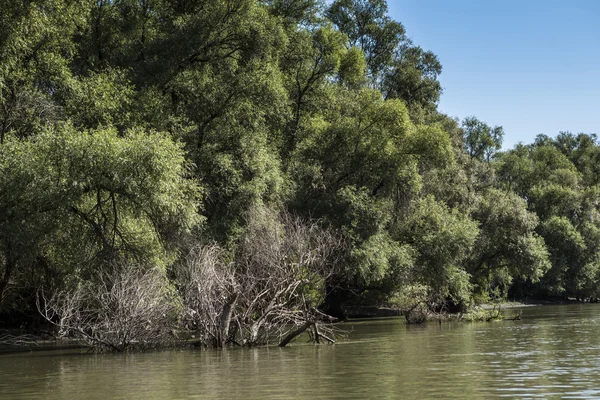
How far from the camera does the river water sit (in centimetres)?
1599

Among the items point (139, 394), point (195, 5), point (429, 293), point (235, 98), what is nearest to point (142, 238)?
point (235, 98)

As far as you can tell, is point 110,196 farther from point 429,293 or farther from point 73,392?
point 429,293

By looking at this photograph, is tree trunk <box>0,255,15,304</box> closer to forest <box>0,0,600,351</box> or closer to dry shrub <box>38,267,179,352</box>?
forest <box>0,0,600,351</box>

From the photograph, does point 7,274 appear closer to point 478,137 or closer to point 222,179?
point 222,179

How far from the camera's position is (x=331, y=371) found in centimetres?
2006

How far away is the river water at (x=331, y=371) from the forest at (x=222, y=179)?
119 inches

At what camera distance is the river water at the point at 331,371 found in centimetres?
1599

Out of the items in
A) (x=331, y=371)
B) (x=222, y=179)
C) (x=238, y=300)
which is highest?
(x=222, y=179)

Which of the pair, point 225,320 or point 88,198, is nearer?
point 225,320

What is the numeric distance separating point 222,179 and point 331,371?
71.8 feet

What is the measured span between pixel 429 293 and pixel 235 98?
18.9 m

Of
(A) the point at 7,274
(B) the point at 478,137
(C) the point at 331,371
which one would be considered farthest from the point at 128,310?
(B) the point at 478,137

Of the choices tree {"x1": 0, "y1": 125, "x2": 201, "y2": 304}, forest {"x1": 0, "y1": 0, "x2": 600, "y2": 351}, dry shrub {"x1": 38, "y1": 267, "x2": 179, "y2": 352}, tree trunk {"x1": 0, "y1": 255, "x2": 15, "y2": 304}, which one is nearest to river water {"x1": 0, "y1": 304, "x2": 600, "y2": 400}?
dry shrub {"x1": 38, "y1": 267, "x2": 179, "y2": 352}

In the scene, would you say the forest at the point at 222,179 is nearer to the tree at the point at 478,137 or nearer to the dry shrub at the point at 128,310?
the dry shrub at the point at 128,310
